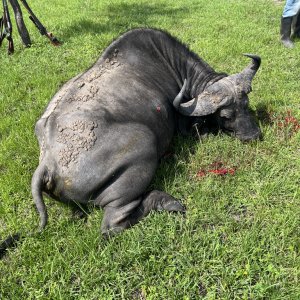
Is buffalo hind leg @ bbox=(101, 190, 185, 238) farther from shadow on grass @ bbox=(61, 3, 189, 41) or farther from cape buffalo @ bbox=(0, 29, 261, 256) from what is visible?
shadow on grass @ bbox=(61, 3, 189, 41)

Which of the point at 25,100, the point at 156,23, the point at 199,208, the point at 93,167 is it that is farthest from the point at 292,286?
the point at 156,23

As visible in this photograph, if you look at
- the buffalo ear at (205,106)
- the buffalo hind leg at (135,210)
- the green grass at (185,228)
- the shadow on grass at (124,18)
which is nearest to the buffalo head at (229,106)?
the buffalo ear at (205,106)

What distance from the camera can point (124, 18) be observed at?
984 cm

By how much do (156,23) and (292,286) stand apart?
800cm

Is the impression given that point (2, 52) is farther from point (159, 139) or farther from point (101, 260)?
point (101, 260)

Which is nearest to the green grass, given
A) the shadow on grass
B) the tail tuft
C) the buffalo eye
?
the tail tuft

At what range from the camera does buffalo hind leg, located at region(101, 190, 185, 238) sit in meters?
3.31

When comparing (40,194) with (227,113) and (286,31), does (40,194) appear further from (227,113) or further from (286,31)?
(286,31)

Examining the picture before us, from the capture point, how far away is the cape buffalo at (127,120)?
3.32 m

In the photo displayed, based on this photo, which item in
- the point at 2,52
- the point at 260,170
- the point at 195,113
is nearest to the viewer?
the point at 260,170

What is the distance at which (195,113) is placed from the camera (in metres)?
4.48

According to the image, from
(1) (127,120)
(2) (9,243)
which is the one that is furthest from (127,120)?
(2) (9,243)

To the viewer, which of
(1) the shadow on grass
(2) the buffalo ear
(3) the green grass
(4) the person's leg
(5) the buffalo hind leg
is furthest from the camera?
(1) the shadow on grass

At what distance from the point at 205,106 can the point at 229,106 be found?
0.30 m
